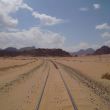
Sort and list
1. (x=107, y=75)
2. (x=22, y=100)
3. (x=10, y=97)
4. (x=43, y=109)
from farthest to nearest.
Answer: (x=107, y=75), (x=10, y=97), (x=22, y=100), (x=43, y=109)

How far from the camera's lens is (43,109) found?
10547 millimetres

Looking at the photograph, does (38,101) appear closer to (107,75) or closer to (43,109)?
(43,109)

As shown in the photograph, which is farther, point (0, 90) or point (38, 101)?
point (0, 90)

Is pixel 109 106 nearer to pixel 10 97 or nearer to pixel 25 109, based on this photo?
pixel 25 109

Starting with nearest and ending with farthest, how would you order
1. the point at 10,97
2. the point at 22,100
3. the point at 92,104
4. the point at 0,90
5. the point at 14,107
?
the point at 14,107
the point at 92,104
the point at 22,100
the point at 10,97
the point at 0,90

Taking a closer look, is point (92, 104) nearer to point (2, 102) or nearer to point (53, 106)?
point (53, 106)

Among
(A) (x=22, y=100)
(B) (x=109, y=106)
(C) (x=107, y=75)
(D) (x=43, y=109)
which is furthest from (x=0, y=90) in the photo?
(C) (x=107, y=75)

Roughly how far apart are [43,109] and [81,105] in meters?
1.99

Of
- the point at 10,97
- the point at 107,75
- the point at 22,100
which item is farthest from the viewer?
the point at 107,75

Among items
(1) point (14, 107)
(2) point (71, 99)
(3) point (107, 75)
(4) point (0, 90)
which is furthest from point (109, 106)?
(3) point (107, 75)

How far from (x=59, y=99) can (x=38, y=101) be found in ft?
4.50

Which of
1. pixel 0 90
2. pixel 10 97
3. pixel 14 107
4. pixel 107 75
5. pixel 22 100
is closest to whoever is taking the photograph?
pixel 14 107

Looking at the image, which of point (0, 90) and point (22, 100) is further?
point (0, 90)

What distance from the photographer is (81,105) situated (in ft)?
38.3
